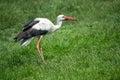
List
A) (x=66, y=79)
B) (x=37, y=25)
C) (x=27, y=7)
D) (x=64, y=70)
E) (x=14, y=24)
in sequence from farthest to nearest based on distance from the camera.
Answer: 1. (x=27, y=7)
2. (x=14, y=24)
3. (x=37, y=25)
4. (x=64, y=70)
5. (x=66, y=79)

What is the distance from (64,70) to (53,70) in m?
0.48

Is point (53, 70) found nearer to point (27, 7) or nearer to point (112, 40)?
point (112, 40)

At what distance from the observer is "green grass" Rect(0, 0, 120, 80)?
995 centimetres

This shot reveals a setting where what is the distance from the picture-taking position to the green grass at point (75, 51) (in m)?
9.95

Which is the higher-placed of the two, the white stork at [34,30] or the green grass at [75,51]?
the white stork at [34,30]

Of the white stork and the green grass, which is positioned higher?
the white stork

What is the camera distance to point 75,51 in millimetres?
12273

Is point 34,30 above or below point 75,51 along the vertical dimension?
above

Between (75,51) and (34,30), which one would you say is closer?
(75,51)

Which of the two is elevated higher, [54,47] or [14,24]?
[54,47]

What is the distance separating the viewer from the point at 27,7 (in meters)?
22.9

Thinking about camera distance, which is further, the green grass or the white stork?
the white stork

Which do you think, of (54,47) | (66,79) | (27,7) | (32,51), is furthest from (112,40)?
(27,7)

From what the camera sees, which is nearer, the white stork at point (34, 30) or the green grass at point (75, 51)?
the green grass at point (75, 51)
